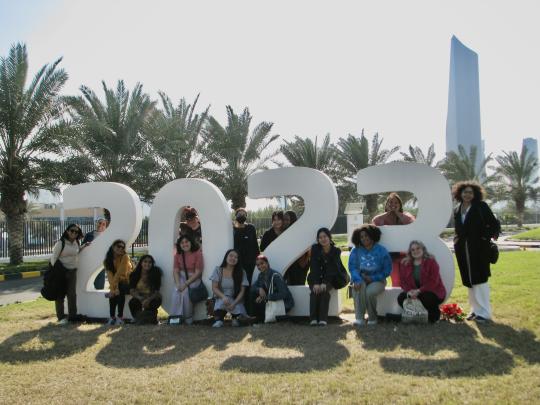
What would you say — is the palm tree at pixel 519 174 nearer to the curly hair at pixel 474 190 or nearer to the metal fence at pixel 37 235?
the metal fence at pixel 37 235

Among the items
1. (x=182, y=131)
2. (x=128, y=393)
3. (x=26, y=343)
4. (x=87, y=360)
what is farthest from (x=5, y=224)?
(x=128, y=393)

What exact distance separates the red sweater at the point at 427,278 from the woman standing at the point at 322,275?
34.6 inches

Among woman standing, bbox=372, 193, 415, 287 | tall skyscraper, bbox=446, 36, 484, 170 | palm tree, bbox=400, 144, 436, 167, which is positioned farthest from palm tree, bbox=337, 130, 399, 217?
tall skyscraper, bbox=446, 36, 484, 170

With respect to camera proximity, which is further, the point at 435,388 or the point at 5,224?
the point at 5,224

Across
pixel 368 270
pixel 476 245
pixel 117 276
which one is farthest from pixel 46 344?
pixel 476 245

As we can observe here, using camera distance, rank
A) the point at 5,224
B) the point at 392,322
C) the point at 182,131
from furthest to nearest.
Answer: the point at 182,131, the point at 5,224, the point at 392,322

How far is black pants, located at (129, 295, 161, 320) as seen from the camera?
7.02 meters

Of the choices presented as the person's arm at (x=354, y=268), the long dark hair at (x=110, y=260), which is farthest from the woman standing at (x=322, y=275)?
the long dark hair at (x=110, y=260)

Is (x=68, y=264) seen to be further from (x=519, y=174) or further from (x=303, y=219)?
(x=519, y=174)

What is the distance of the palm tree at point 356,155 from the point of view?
24.2 meters

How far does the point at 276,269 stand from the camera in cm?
710

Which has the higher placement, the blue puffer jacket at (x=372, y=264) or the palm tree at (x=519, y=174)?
the palm tree at (x=519, y=174)

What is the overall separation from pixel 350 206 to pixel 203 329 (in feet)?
43.1

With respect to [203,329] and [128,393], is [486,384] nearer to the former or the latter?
[128,393]
